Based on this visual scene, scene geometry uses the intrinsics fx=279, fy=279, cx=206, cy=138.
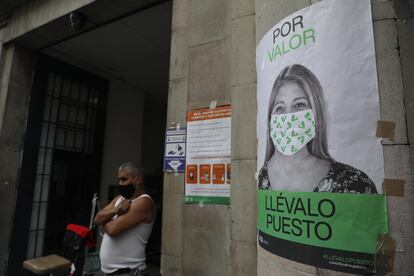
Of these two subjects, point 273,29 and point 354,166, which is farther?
point 273,29

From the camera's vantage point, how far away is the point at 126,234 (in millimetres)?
2773

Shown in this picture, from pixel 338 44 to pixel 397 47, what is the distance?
28 cm

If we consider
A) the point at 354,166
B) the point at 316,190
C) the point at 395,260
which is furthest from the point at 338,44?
the point at 395,260

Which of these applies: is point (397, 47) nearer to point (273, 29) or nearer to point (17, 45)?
point (273, 29)

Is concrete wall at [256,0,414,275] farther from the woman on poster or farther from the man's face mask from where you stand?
the man's face mask

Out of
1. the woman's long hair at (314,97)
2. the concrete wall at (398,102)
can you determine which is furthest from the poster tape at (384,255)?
the woman's long hair at (314,97)

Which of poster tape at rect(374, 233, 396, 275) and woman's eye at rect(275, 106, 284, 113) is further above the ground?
woman's eye at rect(275, 106, 284, 113)

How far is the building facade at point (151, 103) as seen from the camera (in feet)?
4.73

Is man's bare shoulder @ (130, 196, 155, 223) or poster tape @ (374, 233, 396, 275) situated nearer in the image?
poster tape @ (374, 233, 396, 275)

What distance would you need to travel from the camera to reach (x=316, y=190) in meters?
1.49

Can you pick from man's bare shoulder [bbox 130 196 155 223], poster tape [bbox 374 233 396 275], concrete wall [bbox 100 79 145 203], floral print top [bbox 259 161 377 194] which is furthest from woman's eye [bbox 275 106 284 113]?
concrete wall [bbox 100 79 145 203]

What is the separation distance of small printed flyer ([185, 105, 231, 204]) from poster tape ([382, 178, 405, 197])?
4.45 ft

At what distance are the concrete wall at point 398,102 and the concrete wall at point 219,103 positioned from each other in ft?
2.71

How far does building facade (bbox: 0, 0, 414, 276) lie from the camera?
1.44 m
